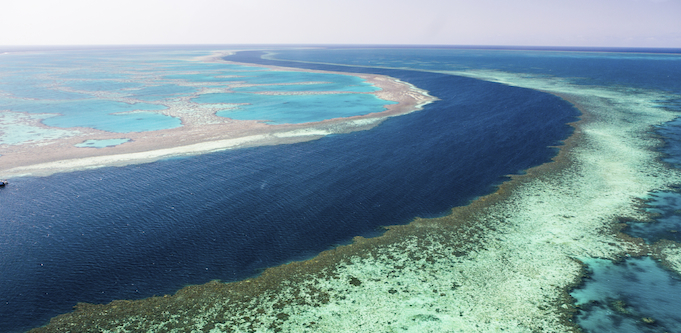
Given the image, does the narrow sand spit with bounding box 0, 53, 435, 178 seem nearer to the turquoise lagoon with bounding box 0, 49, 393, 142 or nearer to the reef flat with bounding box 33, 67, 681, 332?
the turquoise lagoon with bounding box 0, 49, 393, 142

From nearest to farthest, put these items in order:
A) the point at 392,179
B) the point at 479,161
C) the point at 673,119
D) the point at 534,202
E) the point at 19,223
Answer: the point at 19,223, the point at 534,202, the point at 392,179, the point at 479,161, the point at 673,119

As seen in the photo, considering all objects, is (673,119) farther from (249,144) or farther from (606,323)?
(249,144)

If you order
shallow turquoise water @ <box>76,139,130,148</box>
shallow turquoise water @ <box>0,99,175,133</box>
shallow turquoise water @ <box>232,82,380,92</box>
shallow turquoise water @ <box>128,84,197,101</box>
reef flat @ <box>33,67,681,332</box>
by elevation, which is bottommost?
reef flat @ <box>33,67,681,332</box>

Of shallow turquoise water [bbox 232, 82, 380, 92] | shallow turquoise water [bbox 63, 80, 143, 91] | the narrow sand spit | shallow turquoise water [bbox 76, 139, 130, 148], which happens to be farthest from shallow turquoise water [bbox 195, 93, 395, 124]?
shallow turquoise water [bbox 63, 80, 143, 91]

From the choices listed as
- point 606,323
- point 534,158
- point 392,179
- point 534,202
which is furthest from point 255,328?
point 534,158

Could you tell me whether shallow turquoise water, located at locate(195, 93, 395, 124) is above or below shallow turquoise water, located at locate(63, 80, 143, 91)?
below

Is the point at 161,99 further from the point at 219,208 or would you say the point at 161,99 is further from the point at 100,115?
the point at 219,208

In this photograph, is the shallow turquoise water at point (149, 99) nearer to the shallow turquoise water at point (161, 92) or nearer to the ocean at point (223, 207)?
the shallow turquoise water at point (161, 92)
